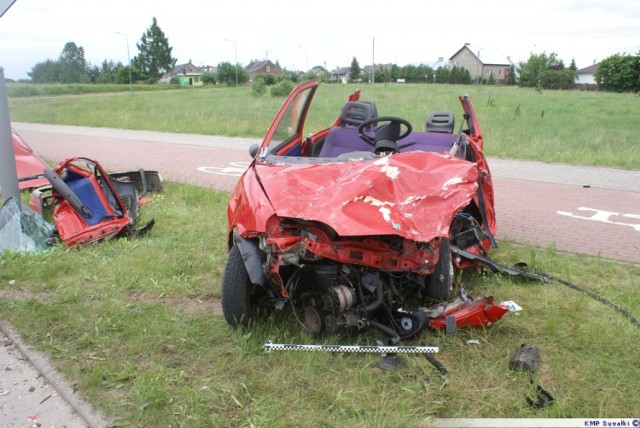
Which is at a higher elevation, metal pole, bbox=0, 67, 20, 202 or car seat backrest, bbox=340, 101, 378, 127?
A: car seat backrest, bbox=340, 101, 378, 127

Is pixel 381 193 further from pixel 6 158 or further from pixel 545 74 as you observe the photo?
pixel 545 74

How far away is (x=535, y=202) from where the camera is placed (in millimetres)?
7672

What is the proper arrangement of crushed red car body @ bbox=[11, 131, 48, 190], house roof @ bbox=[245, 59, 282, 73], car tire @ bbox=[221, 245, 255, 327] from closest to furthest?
car tire @ bbox=[221, 245, 255, 327]
crushed red car body @ bbox=[11, 131, 48, 190]
house roof @ bbox=[245, 59, 282, 73]

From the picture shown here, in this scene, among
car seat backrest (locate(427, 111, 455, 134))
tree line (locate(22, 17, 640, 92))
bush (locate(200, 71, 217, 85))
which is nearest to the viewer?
car seat backrest (locate(427, 111, 455, 134))

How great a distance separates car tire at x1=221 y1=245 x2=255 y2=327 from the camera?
3574mm

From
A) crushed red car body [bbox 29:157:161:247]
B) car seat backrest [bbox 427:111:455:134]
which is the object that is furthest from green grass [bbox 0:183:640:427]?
car seat backrest [bbox 427:111:455:134]

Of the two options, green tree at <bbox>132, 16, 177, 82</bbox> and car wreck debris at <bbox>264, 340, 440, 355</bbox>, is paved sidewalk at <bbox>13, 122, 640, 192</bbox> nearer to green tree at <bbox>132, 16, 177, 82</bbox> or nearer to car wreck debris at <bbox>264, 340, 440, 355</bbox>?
car wreck debris at <bbox>264, 340, 440, 355</bbox>

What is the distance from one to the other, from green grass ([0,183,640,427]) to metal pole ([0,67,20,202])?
4.24 ft

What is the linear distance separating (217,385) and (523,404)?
69.2 inches

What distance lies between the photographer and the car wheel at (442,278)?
3.87m

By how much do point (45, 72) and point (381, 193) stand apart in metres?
20.1

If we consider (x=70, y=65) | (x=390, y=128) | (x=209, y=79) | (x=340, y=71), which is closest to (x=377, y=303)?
(x=390, y=128)

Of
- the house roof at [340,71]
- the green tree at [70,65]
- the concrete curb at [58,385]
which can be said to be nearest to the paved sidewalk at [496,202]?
the concrete curb at [58,385]

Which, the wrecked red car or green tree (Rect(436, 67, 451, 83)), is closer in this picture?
the wrecked red car
